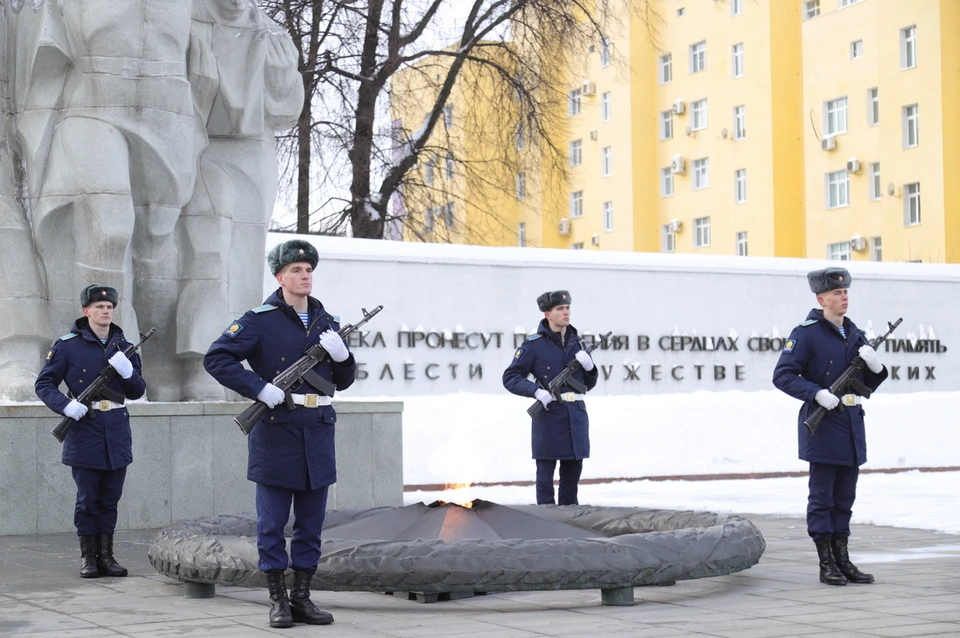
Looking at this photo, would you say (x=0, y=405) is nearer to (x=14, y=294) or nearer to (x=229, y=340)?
(x=14, y=294)

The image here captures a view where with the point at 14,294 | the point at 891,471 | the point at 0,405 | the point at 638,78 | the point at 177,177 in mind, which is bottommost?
the point at 891,471

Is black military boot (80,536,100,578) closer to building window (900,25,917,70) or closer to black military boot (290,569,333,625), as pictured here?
black military boot (290,569,333,625)

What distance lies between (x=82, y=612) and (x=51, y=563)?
6.83ft

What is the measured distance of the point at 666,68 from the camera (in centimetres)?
4762

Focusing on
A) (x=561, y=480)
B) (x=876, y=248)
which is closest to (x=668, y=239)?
(x=876, y=248)

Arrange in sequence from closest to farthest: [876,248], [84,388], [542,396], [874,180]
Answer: [84,388]
[542,396]
[874,180]
[876,248]

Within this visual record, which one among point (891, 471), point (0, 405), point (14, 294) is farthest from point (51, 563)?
point (891, 471)

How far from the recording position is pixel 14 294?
35.7ft

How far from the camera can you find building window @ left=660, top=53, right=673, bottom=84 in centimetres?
4728

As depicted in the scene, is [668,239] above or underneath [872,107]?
underneath

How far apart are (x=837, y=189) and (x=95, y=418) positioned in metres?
35.1

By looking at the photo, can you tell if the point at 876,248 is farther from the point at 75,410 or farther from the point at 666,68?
the point at 75,410

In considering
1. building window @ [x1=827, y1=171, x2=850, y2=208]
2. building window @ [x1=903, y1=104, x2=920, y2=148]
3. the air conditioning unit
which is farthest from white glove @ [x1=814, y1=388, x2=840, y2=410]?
the air conditioning unit

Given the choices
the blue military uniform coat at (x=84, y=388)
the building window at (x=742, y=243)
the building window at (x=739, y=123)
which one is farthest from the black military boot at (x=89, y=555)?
the building window at (x=739, y=123)
